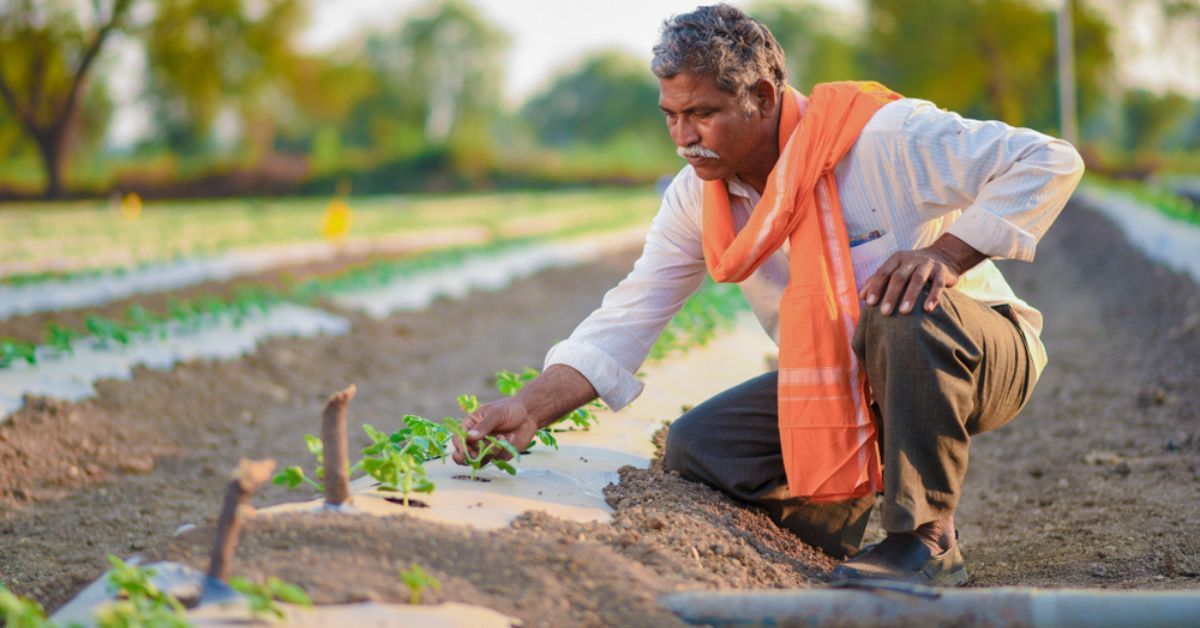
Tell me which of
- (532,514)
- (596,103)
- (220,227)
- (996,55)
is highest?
(996,55)

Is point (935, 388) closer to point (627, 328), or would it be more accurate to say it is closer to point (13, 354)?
point (627, 328)

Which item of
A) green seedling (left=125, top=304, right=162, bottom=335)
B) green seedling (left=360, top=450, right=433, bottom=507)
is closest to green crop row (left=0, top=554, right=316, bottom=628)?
green seedling (left=360, top=450, right=433, bottom=507)

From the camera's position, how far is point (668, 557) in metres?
2.56

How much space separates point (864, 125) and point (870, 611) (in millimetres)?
1264

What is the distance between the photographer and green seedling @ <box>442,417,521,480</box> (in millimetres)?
2917

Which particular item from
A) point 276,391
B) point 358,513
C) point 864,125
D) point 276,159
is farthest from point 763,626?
point 276,159

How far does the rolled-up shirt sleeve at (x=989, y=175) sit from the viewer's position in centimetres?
275

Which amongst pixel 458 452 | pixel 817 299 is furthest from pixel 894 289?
pixel 458 452

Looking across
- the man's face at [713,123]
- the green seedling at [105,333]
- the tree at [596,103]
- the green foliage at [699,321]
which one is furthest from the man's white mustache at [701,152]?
the tree at [596,103]

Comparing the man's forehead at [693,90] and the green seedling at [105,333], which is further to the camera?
the green seedling at [105,333]

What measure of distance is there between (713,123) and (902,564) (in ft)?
3.75

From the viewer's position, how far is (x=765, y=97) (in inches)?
116

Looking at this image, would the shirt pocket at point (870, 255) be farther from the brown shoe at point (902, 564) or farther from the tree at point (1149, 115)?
the tree at point (1149, 115)

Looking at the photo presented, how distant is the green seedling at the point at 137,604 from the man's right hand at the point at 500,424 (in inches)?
37.5
